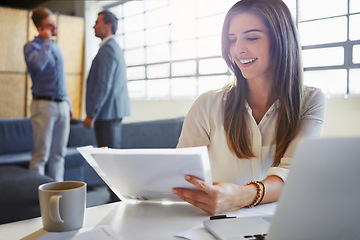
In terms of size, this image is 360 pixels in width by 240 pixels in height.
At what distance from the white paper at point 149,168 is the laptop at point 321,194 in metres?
0.24

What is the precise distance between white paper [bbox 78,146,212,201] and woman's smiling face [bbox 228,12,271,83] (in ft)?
1.72

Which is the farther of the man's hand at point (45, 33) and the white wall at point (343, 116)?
the white wall at point (343, 116)

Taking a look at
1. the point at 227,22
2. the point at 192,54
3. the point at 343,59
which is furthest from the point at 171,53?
the point at 227,22

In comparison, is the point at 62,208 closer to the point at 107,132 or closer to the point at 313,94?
the point at 313,94

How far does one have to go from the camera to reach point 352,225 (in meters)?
0.49

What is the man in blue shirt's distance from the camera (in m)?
2.63

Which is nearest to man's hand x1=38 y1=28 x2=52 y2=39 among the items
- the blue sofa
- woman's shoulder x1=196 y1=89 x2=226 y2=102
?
the blue sofa

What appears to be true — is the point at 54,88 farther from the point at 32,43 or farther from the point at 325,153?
the point at 325,153

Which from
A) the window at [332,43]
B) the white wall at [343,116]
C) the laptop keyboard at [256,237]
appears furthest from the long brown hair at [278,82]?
the window at [332,43]

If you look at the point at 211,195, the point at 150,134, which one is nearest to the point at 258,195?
the point at 211,195

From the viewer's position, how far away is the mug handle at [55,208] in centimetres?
62

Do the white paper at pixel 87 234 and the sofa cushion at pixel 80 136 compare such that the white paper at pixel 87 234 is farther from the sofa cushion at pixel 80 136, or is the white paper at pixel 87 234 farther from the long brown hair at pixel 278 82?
the sofa cushion at pixel 80 136

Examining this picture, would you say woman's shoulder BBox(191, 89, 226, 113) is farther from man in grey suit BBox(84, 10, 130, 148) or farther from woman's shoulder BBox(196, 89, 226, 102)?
man in grey suit BBox(84, 10, 130, 148)

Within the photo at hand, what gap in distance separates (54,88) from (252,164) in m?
1.99
